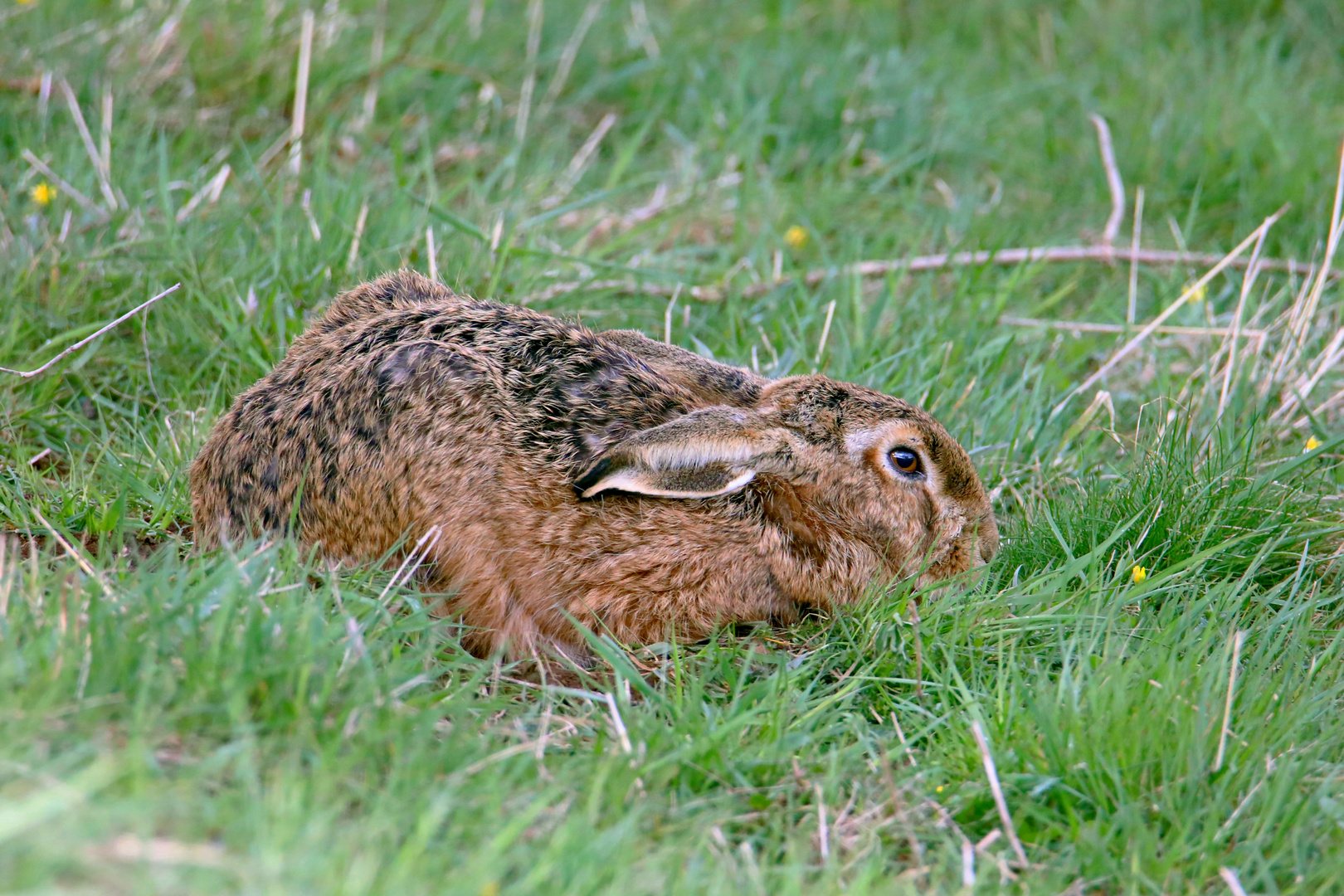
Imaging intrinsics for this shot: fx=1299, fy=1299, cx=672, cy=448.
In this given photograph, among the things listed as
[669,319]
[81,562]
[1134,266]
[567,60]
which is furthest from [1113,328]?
[81,562]

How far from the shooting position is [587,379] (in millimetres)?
4086

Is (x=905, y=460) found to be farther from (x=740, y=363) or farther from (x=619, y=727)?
(x=619, y=727)

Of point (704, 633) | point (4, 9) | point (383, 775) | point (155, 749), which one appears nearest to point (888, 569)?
point (704, 633)

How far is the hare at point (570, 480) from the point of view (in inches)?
149

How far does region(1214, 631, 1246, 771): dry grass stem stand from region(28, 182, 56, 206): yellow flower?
457 cm

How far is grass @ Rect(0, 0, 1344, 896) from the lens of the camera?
2689 millimetres

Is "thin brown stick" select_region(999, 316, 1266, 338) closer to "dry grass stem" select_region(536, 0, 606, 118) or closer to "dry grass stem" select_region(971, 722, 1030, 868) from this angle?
"dry grass stem" select_region(971, 722, 1030, 868)

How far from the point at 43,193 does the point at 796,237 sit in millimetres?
3227

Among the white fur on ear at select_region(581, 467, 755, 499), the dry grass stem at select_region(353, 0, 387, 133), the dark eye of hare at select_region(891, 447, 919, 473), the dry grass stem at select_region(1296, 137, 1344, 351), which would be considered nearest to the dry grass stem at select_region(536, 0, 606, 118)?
the dry grass stem at select_region(353, 0, 387, 133)

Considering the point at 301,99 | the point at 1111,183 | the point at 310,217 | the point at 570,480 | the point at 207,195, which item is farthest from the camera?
the point at 1111,183

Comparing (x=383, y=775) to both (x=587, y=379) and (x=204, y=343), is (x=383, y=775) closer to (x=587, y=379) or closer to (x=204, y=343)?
(x=587, y=379)

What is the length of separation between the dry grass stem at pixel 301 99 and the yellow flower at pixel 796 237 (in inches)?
88.8

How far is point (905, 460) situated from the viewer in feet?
14.0

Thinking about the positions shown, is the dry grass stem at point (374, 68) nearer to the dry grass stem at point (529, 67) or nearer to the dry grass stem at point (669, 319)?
the dry grass stem at point (529, 67)
